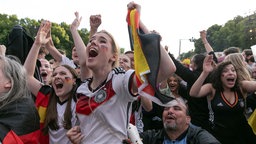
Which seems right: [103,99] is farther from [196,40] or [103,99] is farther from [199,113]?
[196,40]

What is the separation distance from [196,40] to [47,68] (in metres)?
72.3

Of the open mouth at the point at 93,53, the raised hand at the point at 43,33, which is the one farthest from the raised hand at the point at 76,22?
the open mouth at the point at 93,53

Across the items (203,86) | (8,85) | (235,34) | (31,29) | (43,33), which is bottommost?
(235,34)

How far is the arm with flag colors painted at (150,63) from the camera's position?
2305mm

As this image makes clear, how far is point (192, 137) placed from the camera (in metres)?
4.04

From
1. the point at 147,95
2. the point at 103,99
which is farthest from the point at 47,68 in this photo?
the point at 147,95

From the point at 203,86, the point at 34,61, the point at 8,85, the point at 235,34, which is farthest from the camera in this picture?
the point at 235,34

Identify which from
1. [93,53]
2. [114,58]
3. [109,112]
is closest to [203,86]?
[114,58]

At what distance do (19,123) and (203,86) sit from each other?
299cm

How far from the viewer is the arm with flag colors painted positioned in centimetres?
230

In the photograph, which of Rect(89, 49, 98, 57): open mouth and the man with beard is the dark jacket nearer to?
the man with beard

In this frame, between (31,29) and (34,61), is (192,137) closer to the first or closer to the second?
(34,61)

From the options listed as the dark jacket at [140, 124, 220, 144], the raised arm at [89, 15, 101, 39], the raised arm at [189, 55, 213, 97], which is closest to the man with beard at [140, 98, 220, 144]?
the dark jacket at [140, 124, 220, 144]

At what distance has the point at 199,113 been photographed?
500 cm
